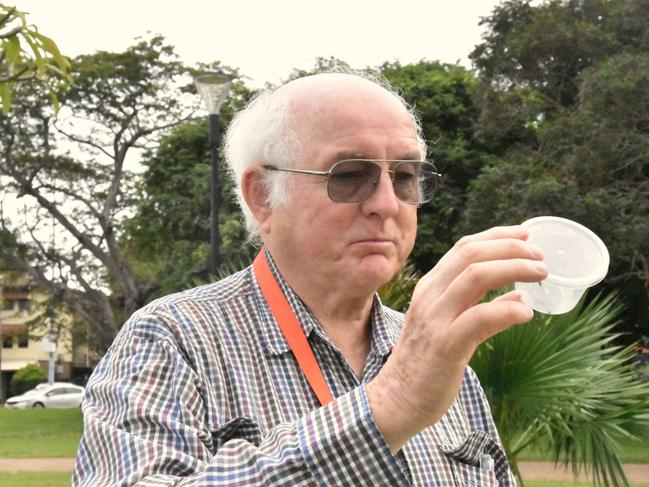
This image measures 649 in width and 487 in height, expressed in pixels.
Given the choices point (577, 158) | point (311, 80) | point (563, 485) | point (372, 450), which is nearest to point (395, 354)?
point (372, 450)

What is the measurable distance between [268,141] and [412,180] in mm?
315

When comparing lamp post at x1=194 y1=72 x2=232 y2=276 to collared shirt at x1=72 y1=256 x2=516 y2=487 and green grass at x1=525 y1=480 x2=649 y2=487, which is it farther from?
collared shirt at x1=72 y1=256 x2=516 y2=487

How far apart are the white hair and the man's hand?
76 centimetres

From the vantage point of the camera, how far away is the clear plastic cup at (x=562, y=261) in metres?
1.44

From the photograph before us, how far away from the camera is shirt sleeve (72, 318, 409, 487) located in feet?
4.61

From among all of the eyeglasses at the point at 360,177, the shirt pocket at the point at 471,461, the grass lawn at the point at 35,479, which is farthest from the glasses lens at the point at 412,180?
the grass lawn at the point at 35,479

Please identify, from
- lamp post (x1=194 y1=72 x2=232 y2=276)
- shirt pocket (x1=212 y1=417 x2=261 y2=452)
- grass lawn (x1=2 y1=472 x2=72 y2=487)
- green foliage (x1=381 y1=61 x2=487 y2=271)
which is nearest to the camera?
shirt pocket (x1=212 y1=417 x2=261 y2=452)

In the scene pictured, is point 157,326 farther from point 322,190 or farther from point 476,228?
point 476,228

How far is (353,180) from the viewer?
1938mm

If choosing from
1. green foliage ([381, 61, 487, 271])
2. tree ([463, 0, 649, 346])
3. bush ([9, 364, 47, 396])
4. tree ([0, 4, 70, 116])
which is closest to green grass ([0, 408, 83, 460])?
green foliage ([381, 61, 487, 271])

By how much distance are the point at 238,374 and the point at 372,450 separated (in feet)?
1.51

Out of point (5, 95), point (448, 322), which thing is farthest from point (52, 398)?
point (448, 322)

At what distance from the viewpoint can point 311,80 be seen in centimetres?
208

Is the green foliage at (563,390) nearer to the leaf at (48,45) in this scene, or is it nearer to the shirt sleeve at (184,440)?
the leaf at (48,45)
